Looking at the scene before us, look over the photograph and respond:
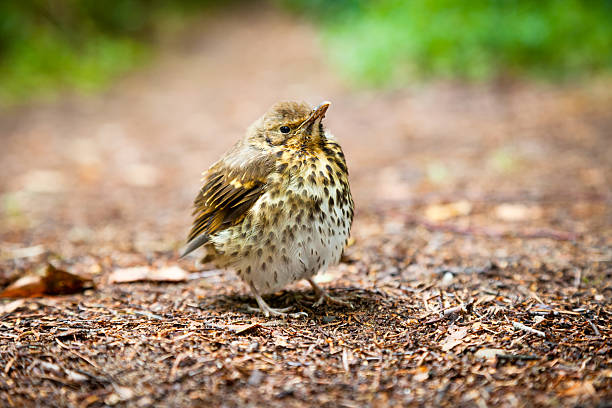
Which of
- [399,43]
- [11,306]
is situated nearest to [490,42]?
[399,43]

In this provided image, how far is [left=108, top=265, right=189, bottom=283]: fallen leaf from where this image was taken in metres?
3.88

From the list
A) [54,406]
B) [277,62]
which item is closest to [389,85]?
[277,62]

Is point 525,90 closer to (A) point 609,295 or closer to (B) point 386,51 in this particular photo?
(B) point 386,51

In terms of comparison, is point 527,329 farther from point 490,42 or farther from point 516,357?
point 490,42

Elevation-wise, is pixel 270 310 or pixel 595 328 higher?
pixel 270 310

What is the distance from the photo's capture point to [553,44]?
9383 millimetres

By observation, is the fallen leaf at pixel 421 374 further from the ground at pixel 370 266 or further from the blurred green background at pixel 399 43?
the blurred green background at pixel 399 43

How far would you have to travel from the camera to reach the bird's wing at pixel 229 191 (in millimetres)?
3137

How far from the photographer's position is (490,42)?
30.9 ft

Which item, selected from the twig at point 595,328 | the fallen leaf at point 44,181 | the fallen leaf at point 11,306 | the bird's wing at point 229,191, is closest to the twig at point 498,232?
the twig at point 595,328

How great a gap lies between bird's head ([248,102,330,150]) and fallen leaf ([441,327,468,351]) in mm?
1242

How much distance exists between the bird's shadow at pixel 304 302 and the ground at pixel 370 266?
2cm

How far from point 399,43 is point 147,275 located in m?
7.57

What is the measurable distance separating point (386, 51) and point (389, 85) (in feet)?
2.48
